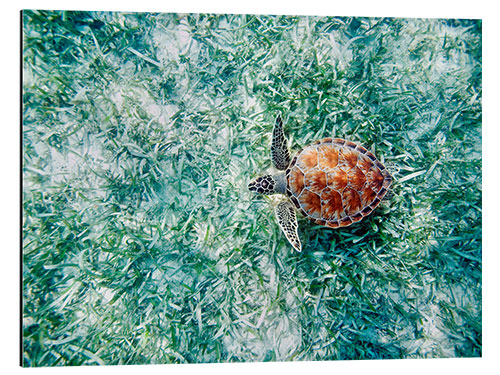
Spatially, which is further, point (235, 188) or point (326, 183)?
point (235, 188)

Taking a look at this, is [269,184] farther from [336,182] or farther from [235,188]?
[336,182]

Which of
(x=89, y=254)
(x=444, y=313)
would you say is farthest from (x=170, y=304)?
(x=444, y=313)

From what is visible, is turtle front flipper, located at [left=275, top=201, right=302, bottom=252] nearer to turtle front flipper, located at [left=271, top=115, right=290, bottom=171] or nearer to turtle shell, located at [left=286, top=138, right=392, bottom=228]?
turtle shell, located at [left=286, top=138, right=392, bottom=228]

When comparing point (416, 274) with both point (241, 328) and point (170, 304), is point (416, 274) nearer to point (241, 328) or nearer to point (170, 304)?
point (241, 328)

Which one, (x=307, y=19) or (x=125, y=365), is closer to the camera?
(x=125, y=365)

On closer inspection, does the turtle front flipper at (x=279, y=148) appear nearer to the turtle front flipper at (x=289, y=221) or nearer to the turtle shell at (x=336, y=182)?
the turtle shell at (x=336, y=182)

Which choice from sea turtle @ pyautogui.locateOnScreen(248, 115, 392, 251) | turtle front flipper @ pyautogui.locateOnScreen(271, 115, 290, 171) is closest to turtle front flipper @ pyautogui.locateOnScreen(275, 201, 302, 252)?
sea turtle @ pyautogui.locateOnScreen(248, 115, 392, 251)

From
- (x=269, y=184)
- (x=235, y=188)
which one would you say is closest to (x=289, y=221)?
(x=269, y=184)
